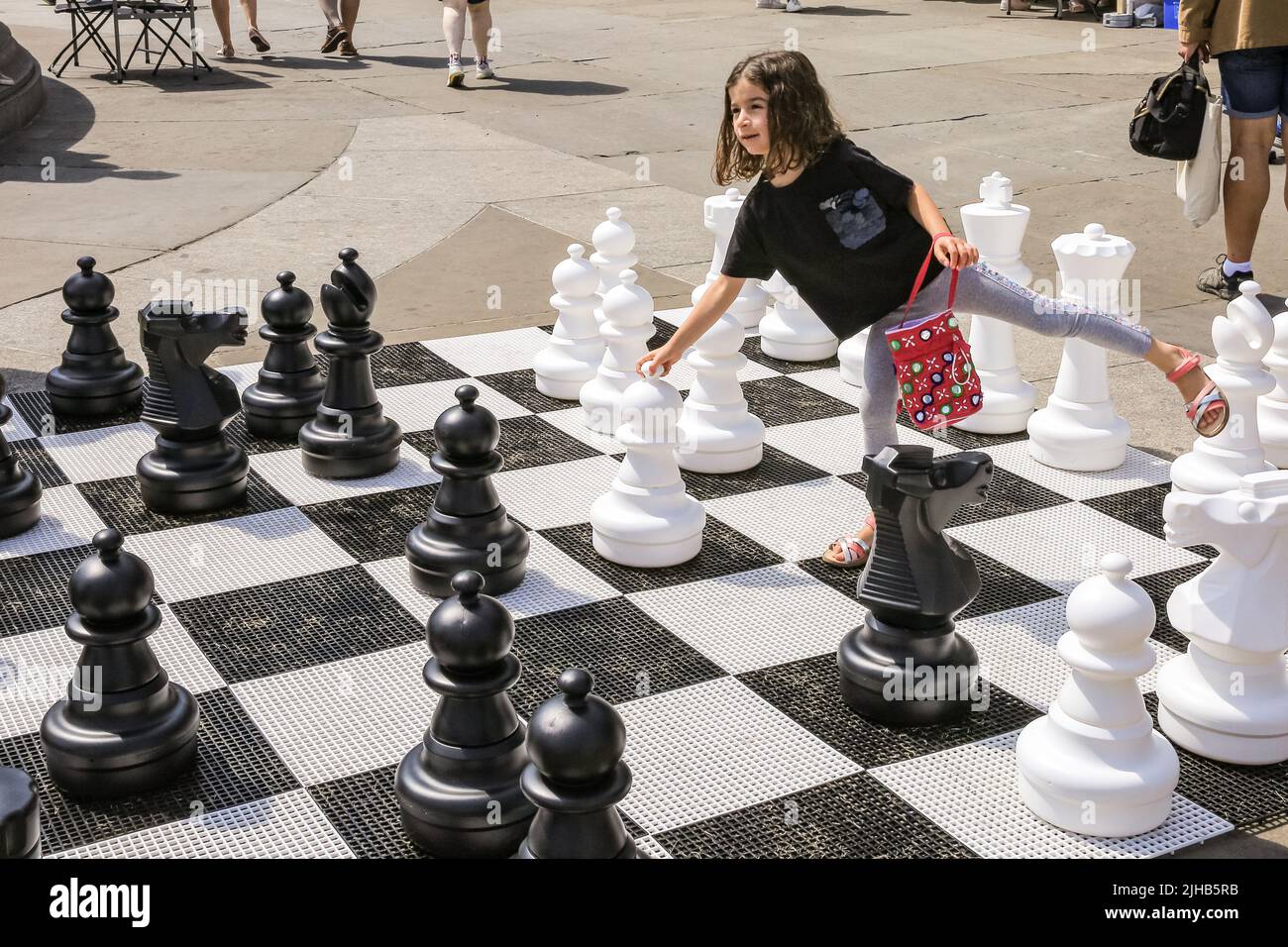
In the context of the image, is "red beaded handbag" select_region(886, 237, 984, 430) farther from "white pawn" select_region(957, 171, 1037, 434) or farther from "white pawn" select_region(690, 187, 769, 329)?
"white pawn" select_region(690, 187, 769, 329)

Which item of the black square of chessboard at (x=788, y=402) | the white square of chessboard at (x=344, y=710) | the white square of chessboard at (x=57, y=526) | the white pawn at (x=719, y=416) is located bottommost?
the white square of chessboard at (x=344, y=710)

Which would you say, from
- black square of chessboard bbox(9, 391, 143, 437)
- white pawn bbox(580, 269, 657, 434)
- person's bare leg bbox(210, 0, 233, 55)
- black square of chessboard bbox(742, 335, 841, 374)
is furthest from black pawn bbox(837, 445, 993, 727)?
person's bare leg bbox(210, 0, 233, 55)

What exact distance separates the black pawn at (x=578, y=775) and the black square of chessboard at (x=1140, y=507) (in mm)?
1641

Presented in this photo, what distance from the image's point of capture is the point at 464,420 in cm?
271

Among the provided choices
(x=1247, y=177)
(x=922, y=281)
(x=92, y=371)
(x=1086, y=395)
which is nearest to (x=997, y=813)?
(x=922, y=281)

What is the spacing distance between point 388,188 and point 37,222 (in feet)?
4.53

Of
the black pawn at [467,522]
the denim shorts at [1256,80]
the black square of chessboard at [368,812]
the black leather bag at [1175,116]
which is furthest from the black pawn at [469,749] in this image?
the denim shorts at [1256,80]

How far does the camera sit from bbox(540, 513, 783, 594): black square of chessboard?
2.83 meters

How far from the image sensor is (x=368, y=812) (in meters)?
2.09

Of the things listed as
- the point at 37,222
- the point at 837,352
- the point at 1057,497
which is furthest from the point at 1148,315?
the point at 37,222

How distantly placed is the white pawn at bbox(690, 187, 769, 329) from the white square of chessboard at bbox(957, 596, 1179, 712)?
5.11 ft

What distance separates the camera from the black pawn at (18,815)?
62.2 inches

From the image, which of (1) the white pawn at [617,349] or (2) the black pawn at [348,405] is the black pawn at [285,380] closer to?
(2) the black pawn at [348,405]

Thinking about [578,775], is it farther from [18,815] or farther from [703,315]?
[703,315]
